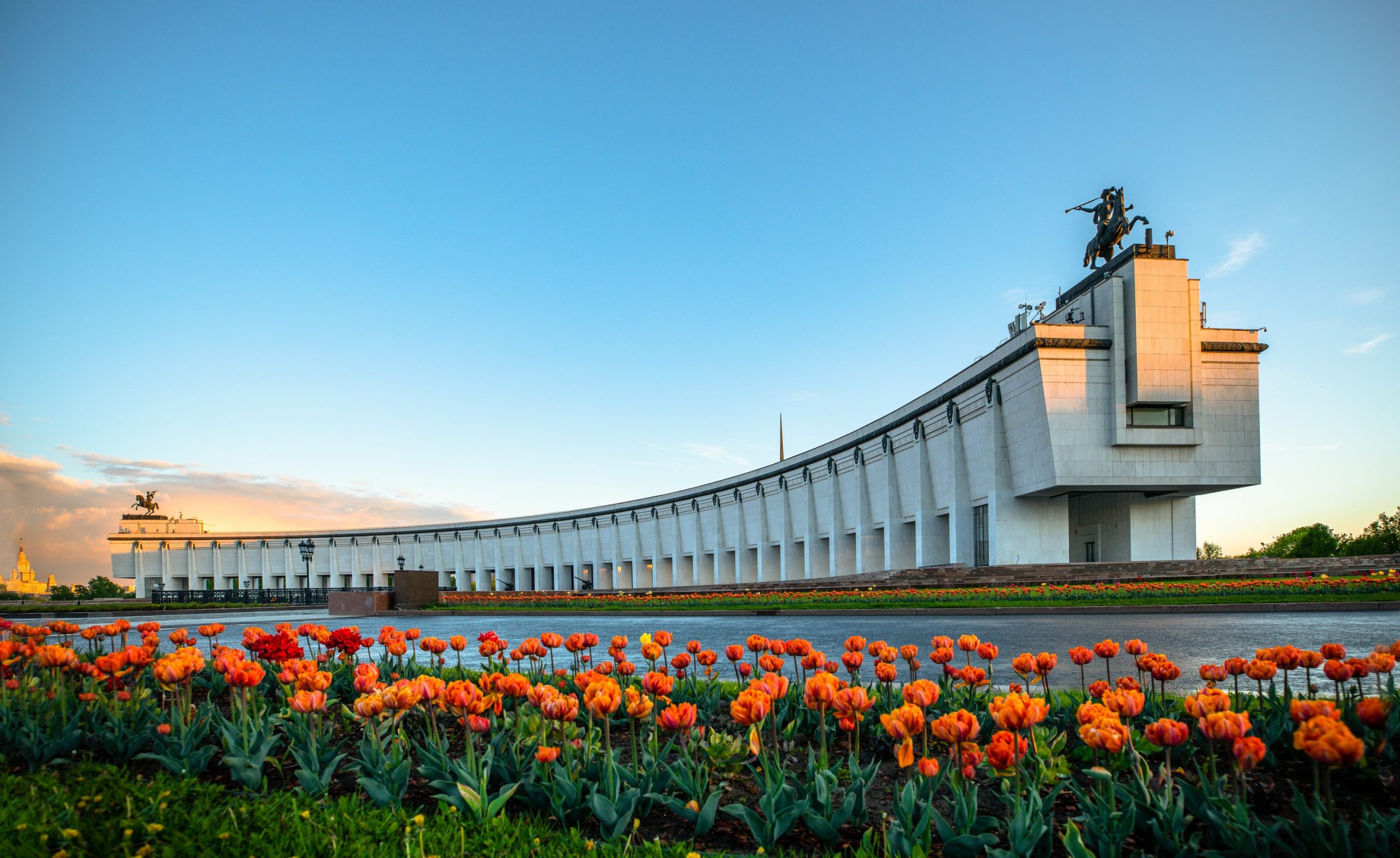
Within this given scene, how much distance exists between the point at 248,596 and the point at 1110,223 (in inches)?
2126

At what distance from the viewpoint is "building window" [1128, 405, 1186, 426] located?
35.5 meters

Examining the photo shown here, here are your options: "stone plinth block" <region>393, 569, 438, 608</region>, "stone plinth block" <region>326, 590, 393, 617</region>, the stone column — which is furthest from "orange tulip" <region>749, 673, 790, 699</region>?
the stone column

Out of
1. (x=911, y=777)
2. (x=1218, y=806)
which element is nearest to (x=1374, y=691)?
(x=1218, y=806)

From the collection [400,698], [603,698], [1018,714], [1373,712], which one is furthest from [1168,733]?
[400,698]

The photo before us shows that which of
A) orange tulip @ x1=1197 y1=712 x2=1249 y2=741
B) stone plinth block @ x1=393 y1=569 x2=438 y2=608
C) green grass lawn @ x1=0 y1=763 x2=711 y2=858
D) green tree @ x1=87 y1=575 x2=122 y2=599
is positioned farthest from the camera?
green tree @ x1=87 y1=575 x2=122 y2=599

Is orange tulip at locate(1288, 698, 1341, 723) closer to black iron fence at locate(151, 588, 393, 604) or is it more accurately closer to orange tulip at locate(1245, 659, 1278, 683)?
orange tulip at locate(1245, 659, 1278, 683)

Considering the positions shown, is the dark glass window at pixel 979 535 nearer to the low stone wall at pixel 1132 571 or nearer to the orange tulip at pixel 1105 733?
the low stone wall at pixel 1132 571

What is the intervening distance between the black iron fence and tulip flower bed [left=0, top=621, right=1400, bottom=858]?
4349 cm

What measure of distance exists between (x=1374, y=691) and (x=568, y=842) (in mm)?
6135

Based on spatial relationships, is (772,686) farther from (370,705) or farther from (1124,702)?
(370,705)

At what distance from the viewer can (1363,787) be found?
3832 millimetres

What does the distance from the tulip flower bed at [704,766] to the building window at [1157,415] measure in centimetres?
3360

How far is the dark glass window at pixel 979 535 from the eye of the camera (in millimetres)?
40062

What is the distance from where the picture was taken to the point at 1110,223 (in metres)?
37.8
